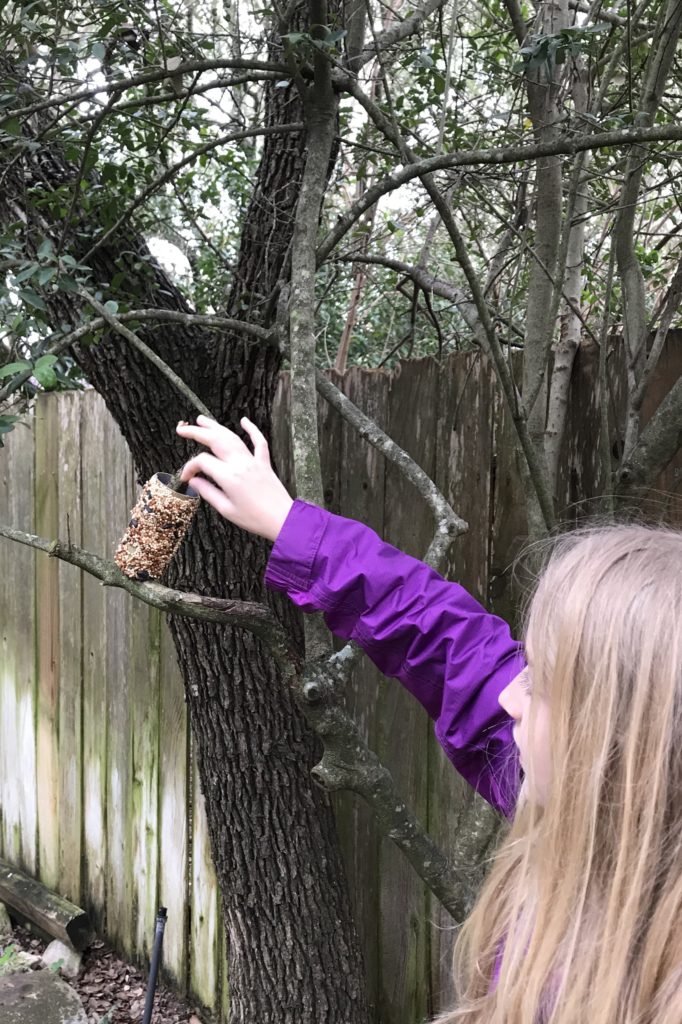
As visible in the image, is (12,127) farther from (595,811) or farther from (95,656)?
(95,656)

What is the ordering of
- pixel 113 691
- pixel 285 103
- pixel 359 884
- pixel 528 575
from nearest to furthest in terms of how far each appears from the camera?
pixel 528 575
pixel 285 103
pixel 359 884
pixel 113 691

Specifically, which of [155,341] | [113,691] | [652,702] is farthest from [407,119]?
[652,702]

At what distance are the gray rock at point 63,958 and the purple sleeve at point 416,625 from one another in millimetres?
2237

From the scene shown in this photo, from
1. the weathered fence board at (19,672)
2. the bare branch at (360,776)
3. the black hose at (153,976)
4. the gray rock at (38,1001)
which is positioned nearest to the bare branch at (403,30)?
the bare branch at (360,776)

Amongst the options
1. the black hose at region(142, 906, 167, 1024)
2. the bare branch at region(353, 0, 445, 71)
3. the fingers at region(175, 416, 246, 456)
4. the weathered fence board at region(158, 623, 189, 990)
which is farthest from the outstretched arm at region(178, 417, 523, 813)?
the weathered fence board at region(158, 623, 189, 990)

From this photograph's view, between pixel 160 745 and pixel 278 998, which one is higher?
pixel 160 745

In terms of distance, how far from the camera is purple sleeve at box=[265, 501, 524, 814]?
1210 millimetres

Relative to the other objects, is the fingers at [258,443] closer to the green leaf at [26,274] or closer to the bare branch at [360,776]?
the bare branch at [360,776]

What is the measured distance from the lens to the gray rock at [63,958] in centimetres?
295

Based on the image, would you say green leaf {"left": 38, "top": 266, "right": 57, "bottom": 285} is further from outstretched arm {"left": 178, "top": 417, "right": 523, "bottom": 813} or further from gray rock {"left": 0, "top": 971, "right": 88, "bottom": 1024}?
gray rock {"left": 0, "top": 971, "right": 88, "bottom": 1024}

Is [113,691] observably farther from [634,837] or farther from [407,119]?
[634,837]

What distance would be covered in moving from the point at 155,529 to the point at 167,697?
157 centimetres

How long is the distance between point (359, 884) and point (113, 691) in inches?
45.3

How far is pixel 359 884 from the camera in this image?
228 centimetres
